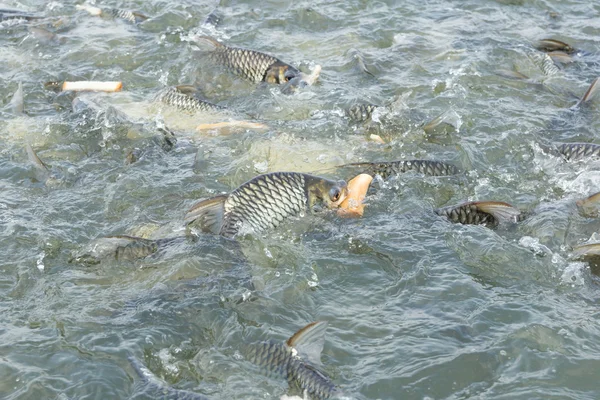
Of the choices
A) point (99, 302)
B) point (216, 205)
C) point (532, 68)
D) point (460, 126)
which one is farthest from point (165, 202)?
point (532, 68)

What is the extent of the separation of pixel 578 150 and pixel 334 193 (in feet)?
6.92

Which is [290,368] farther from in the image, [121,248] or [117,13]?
[117,13]

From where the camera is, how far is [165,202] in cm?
547

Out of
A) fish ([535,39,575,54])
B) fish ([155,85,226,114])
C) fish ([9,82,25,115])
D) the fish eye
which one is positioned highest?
fish ([535,39,575,54])

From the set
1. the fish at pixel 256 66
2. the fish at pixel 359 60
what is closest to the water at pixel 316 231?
the fish at pixel 359 60

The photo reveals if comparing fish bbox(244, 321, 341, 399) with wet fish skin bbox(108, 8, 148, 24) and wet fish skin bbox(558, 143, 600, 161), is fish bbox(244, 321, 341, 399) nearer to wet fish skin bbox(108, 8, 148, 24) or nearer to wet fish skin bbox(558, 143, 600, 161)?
wet fish skin bbox(558, 143, 600, 161)

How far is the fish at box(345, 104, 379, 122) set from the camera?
21.2 ft

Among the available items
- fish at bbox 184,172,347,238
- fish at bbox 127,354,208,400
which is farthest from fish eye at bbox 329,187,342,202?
fish at bbox 127,354,208,400

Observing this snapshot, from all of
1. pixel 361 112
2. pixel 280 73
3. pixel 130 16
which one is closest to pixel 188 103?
pixel 280 73

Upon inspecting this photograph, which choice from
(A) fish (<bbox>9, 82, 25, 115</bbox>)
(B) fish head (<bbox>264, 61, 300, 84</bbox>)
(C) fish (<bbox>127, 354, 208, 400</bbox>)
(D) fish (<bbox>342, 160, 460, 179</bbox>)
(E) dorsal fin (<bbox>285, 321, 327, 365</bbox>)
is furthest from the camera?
(B) fish head (<bbox>264, 61, 300, 84</bbox>)

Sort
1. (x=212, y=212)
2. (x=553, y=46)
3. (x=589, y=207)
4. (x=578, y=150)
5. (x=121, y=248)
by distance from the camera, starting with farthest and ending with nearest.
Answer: (x=553, y=46)
(x=578, y=150)
(x=589, y=207)
(x=212, y=212)
(x=121, y=248)

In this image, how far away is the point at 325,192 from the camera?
Result: 4996 mm

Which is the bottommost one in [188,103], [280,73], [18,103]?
[18,103]

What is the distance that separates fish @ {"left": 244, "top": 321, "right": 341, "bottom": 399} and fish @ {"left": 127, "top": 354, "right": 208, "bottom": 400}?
0.41 meters
